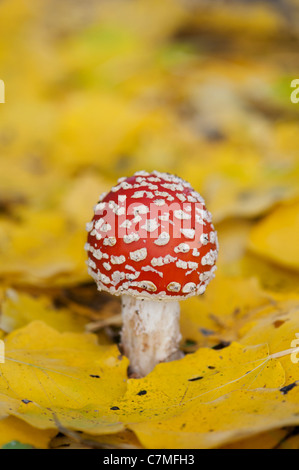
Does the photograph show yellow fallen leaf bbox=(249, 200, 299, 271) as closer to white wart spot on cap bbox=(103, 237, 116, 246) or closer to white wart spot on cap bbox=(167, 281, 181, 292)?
white wart spot on cap bbox=(167, 281, 181, 292)

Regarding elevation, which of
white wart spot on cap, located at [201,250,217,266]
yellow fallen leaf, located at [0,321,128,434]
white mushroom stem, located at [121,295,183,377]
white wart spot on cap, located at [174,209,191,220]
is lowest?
yellow fallen leaf, located at [0,321,128,434]

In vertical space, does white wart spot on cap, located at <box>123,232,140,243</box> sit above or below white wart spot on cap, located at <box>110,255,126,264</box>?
above

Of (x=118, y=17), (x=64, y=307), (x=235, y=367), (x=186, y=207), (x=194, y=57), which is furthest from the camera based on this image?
(x=118, y=17)

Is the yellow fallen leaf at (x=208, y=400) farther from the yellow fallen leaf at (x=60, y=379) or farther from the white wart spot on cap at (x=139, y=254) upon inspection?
the white wart spot on cap at (x=139, y=254)

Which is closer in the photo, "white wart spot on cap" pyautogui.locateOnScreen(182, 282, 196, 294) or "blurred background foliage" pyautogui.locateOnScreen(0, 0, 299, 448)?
"white wart spot on cap" pyautogui.locateOnScreen(182, 282, 196, 294)

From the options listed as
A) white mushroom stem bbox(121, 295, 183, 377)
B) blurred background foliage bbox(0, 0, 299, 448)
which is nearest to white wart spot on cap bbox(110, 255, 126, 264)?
white mushroom stem bbox(121, 295, 183, 377)

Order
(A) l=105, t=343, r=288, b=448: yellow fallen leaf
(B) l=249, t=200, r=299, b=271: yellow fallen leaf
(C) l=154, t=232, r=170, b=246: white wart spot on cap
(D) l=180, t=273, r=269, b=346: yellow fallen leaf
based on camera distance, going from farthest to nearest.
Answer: (B) l=249, t=200, r=299, b=271: yellow fallen leaf
(D) l=180, t=273, r=269, b=346: yellow fallen leaf
(C) l=154, t=232, r=170, b=246: white wart spot on cap
(A) l=105, t=343, r=288, b=448: yellow fallen leaf
